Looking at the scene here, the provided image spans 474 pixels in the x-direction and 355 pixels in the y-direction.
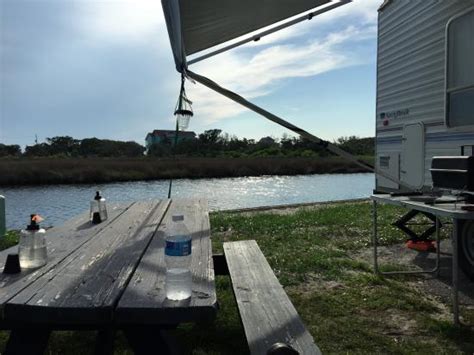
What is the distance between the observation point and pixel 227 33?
4980mm

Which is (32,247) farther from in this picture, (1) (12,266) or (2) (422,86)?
(2) (422,86)

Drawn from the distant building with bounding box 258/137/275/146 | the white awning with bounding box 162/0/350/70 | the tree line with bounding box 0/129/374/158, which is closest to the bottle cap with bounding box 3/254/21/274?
the white awning with bounding box 162/0/350/70

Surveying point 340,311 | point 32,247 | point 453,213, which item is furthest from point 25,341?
point 453,213

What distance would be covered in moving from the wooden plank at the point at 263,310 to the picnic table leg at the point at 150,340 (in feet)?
1.07

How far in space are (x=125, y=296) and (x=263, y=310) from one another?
2.75 feet

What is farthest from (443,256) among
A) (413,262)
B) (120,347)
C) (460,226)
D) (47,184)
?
(47,184)

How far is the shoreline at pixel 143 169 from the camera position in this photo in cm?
2200

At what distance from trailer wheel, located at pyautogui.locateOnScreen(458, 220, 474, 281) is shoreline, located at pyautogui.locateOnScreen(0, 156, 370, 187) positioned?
1458 cm

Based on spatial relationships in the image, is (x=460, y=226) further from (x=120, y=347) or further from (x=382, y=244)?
(x=120, y=347)

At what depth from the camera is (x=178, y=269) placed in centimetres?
179

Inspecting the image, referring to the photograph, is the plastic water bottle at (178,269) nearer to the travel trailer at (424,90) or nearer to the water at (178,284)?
the water at (178,284)

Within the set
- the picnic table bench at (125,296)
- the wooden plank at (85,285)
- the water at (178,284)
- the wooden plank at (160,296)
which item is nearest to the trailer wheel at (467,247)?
the picnic table bench at (125,296)

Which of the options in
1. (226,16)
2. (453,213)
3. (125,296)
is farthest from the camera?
(226,16)

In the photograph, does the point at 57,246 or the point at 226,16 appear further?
the point at 226,16
